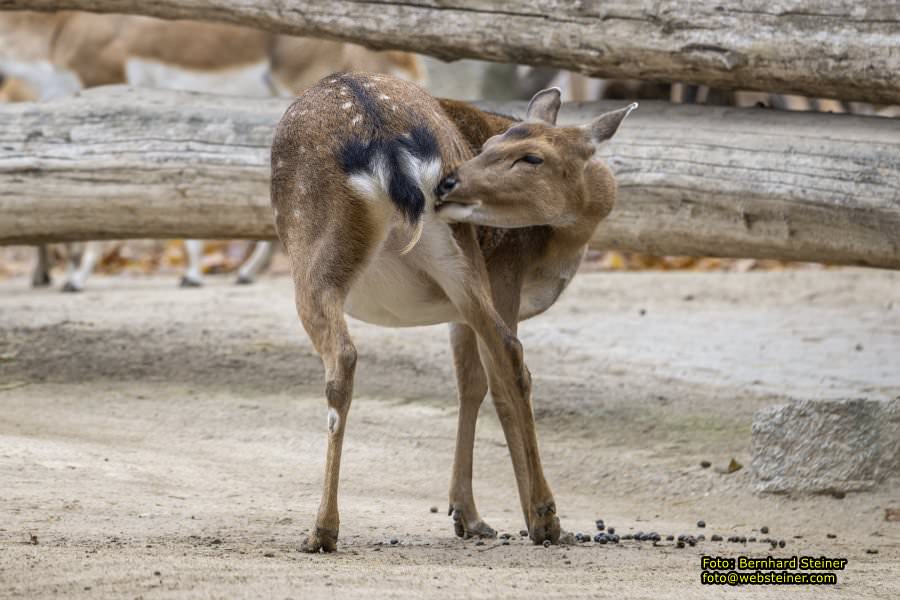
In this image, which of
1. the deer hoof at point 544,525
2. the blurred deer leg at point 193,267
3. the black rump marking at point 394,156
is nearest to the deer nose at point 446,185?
the black rump marking at point 394,156

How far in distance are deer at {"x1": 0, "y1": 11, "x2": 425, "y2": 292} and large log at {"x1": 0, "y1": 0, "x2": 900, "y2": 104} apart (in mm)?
5277

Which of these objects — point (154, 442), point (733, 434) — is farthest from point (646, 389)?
point (154, 442)

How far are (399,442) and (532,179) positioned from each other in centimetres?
211

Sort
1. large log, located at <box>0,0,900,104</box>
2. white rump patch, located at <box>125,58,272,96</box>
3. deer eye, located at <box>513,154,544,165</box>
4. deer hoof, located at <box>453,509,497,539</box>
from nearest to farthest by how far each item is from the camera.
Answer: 1. deer eye, located at <box>513,154,544,165</box>
2. deer hoof, located at <box>453,509,497,539</box>
3. large log, located at <box>0,0,900,104</box>
4. white rump patch, located at <box>125,58,272,96</box>

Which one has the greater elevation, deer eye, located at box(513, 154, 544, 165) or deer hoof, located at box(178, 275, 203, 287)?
deer eye, located at box(513, 154, 544, 165)

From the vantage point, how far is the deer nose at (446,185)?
471 centimetres

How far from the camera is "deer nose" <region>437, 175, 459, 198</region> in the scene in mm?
4711

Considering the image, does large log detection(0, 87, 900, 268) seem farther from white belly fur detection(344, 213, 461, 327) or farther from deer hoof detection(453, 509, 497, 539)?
deer hoof detection(453, 509, 497, 539)

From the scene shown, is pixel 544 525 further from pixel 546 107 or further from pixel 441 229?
pixel 546 107

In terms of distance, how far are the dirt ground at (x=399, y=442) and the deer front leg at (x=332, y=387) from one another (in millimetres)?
91

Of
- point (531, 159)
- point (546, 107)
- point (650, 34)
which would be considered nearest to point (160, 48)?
point (650, 34)

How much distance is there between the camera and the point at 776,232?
21.0 ft

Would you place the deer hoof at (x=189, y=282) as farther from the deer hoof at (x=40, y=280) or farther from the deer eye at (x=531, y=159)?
the deer eye at (x=531, y=159)

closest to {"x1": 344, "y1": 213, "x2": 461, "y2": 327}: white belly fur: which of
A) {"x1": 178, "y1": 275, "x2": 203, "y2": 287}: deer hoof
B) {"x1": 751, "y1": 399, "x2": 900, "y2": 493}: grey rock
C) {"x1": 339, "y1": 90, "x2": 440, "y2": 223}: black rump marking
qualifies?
{"x1": 339, "y1": 90, "x2": 440, "y2": 223}: black rump marking
